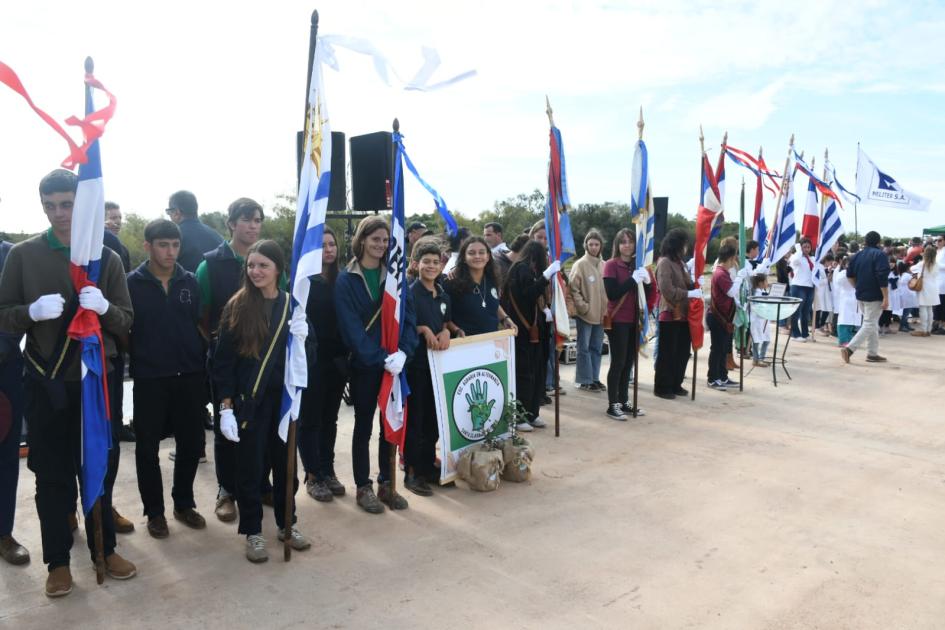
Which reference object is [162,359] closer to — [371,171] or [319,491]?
[319,491]

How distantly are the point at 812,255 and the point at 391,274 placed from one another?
10069 millimetres

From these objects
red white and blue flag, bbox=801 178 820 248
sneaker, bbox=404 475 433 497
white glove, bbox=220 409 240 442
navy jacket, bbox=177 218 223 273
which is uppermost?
red white and blue flag, bbox=801 178 820 248

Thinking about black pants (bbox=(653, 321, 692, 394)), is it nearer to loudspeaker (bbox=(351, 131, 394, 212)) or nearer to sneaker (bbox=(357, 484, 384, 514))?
loudspeaker (bbox=(351, 131, 394, 212))

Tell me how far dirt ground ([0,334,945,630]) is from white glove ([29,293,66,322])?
136 centimetres

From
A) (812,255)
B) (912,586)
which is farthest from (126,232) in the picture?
(912,586)

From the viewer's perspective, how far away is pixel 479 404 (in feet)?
17.2

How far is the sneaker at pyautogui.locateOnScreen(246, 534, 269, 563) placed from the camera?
3.80 meters

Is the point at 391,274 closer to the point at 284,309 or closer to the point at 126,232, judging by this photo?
the point at 284,309

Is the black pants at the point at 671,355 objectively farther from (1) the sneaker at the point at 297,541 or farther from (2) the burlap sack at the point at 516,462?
(1) the sneaker at the point at 297,541

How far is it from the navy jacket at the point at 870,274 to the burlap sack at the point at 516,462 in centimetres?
747

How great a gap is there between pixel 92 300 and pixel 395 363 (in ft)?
5.66

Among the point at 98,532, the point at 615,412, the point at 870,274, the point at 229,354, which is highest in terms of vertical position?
the point at 870,274

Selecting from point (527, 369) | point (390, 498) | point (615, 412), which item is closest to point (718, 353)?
point (615, 412)

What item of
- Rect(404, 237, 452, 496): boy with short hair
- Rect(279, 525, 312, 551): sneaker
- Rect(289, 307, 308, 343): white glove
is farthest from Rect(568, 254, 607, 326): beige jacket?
Rect(279, 525, 312, 551): sneaker
